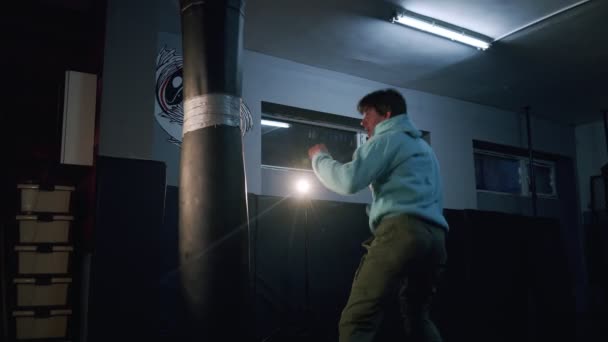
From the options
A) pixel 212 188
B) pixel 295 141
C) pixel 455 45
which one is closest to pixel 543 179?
pixel 455 45

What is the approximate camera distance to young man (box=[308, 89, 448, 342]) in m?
2.00

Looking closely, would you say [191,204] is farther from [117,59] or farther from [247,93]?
[247,93]

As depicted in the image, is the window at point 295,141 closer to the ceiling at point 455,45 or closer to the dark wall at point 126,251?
the ceiling at point 455,45

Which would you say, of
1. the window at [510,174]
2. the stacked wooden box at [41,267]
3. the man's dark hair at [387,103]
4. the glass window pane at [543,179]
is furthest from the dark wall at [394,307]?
the glass window pane at [543,179]

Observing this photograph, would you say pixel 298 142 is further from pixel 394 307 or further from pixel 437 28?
pixel 394 307

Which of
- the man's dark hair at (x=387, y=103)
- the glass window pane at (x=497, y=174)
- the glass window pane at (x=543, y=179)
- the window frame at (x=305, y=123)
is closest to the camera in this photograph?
the man's dark hair at (x=387, y=103)

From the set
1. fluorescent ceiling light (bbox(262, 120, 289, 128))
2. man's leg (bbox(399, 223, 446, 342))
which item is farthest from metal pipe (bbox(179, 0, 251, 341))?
fluorescent ceiling light (bbox(262, 120, 289, 128))

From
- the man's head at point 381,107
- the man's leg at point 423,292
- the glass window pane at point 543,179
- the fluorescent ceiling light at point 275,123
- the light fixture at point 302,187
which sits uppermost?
the fluorescent ceiling light at point 275,123

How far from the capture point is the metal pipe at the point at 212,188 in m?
1.42

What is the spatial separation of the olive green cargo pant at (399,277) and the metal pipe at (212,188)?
24.8 inches

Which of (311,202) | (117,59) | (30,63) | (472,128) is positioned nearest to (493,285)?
(311,202)

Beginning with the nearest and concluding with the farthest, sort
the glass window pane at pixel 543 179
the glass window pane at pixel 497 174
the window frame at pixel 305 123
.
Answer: the window frame at pixel 305 123 → the glass window pane at pixel 497 174 → the glass window pane at pixel 543 179

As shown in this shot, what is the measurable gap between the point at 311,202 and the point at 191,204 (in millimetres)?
2141

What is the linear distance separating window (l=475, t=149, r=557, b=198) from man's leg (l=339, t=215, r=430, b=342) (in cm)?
442
